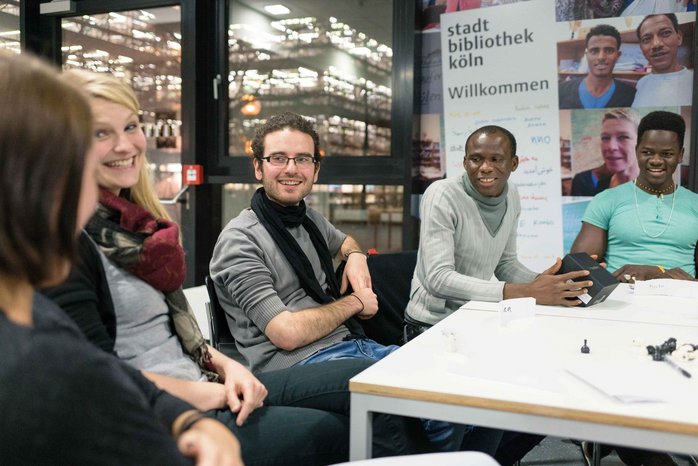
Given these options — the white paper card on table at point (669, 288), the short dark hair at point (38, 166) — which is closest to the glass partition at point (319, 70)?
the white paper card on table at point (669, 288)

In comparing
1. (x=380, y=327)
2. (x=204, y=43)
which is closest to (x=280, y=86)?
(x=204, y=43)

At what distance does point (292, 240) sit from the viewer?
2.00 m

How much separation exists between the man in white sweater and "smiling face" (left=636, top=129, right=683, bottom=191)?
0.88m

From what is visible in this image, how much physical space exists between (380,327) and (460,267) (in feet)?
1.28

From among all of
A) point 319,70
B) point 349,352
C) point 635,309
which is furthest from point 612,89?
point 349,352

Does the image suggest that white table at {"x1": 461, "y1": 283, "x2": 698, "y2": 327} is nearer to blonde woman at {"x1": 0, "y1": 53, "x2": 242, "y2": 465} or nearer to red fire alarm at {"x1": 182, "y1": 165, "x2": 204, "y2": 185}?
blonde woman at {"x1": 0, "y1": 53, "x2": 242, "y2": 465}

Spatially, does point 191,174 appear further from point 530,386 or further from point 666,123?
point 530,386

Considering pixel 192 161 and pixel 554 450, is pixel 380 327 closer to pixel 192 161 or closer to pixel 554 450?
pixel 554 450

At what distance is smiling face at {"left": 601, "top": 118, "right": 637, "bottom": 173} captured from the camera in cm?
347

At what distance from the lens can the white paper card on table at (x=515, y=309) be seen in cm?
179

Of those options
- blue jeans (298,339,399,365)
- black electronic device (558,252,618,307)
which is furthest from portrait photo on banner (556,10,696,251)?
blue jeans (298,339,399,365)

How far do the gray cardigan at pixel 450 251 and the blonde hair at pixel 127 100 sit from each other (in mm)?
1122

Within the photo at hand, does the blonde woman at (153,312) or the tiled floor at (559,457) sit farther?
the tiled floor at (559,457)

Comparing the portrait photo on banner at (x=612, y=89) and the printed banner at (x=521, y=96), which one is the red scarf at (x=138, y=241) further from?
the portrait photo on banner at (x=612, y=89)
